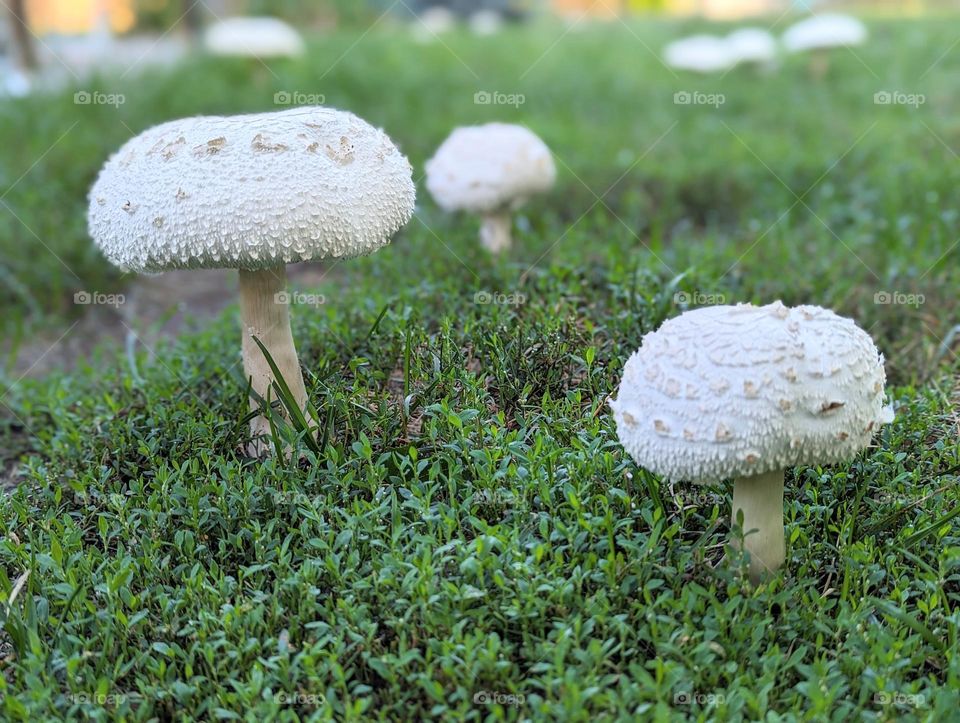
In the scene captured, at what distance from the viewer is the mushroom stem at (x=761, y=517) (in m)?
2.93

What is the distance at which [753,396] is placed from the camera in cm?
258

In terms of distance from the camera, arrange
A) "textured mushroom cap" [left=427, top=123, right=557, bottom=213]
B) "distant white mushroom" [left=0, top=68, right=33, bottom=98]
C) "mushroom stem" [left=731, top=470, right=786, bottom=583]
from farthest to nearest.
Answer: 1. "distant white mushroom" [left=0, top=68, right=33, bottom=98]
2. "textured mushroom cap" [left=427, top=123, right=557, bottom=213]
3. "mushroom stem" [left=731, top=470, right=786, bottom=583]

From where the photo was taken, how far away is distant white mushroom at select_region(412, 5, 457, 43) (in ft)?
43.3

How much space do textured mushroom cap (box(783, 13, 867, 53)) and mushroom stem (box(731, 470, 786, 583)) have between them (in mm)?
9553

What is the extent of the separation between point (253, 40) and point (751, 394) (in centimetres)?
989

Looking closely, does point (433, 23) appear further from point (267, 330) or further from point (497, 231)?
point (267, 330)

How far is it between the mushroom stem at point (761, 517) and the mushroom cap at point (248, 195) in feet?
5.37

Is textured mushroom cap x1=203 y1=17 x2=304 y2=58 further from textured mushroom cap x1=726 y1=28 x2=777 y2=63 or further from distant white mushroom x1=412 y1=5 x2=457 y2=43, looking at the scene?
textured mushroom cap x1=726 y1=28 x2=777 y2=63

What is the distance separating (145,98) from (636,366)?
8364 millimetres

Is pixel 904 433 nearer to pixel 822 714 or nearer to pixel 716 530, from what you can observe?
pixel 716 530

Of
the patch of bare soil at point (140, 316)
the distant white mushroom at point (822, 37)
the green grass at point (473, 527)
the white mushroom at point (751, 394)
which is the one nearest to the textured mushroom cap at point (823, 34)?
the distant white mushroom at point (822, 37)

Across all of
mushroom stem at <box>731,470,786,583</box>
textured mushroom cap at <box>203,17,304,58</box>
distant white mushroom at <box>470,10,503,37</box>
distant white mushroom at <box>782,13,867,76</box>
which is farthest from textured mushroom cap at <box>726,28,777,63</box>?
mushroom stem at <box>731,470,786,583</box>

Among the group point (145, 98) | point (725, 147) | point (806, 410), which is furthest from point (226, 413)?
point (145, 98)

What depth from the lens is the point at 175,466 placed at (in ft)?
11.7
